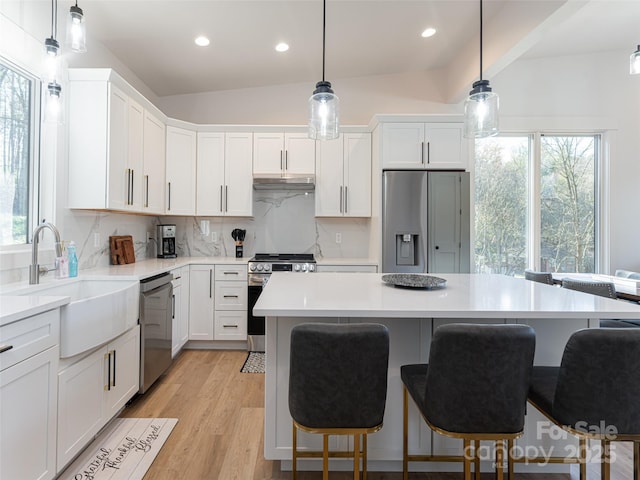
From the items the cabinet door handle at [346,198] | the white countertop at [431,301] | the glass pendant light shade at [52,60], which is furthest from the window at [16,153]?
the cabinet door handle at [346,198]

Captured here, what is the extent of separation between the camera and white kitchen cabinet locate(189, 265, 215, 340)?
3.48 m

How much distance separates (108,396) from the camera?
201cm

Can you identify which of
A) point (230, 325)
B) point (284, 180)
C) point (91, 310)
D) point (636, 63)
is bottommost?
point (230, 325)

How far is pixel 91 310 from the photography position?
5.69ft

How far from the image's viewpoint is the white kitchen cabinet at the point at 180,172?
3.65 metres

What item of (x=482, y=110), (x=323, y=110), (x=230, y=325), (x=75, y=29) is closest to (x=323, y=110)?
(x=323, y=110)

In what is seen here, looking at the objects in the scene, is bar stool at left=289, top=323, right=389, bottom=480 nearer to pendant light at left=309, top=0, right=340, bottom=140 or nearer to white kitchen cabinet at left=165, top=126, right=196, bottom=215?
pendant light at left=309, top=0, right=340, bottom=140

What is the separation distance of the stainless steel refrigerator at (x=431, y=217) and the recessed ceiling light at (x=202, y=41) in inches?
85.9

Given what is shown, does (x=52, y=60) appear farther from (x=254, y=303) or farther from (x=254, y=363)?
(x=254, y=363)

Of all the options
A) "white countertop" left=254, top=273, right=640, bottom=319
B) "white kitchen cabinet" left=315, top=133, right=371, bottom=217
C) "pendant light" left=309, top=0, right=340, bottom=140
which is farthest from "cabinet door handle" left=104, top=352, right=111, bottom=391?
"white kitchen cabinet" left=315, top=133, right=371, bottom=217

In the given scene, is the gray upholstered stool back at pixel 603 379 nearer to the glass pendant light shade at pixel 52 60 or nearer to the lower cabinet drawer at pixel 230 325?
the glass pendant light shade at pixel 52 60

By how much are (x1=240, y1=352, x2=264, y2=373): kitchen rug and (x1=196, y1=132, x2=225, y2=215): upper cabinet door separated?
1.69m

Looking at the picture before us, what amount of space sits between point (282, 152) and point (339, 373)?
3.09 metres

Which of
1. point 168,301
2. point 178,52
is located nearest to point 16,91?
point 178,52
